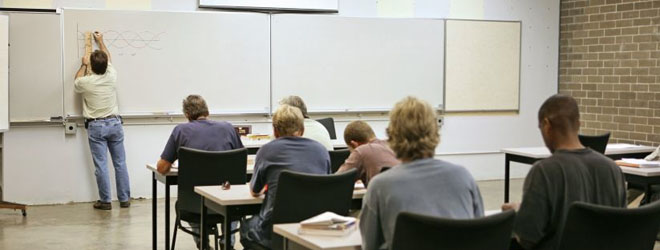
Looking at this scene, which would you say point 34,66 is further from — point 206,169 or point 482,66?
point 482,66

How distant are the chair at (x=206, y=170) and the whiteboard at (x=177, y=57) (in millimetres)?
3256

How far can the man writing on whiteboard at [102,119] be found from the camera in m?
7.85

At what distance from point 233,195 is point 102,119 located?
13.1 feet

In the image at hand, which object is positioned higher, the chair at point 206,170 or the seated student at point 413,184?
the seated student at point 413,184

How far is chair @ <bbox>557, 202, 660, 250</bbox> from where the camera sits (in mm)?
2957

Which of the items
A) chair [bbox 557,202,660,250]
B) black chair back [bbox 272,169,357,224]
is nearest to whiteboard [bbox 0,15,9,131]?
black chair back [bbox 272,169,357,224]

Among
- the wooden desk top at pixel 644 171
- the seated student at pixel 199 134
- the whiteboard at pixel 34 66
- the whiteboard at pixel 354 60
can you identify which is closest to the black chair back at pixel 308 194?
the seated student at pixel 199 134

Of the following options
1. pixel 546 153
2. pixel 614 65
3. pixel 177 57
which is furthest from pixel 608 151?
pixel 177 57

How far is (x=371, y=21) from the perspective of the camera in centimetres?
920

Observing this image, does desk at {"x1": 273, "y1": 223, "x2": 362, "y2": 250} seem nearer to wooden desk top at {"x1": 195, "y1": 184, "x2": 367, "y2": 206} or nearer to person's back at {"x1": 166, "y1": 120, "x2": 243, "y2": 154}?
wooden desk top at {"x1": 195, "y1": 184, "x2": 367, "y2": 206}

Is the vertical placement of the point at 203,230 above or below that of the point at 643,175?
below

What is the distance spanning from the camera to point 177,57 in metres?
8.43

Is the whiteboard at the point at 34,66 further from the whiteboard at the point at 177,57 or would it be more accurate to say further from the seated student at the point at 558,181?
the seated student at the point at 558,181

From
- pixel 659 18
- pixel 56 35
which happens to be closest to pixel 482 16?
pixel 659 18
